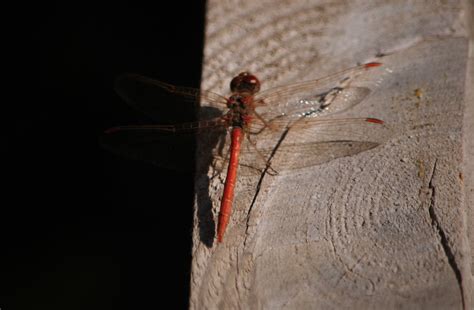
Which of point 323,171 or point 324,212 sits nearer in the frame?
point 324,212

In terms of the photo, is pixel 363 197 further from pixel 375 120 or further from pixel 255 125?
pixel 255 125

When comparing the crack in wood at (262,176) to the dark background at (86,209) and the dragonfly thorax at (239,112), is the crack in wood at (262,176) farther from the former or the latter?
the dark background at (86,209)

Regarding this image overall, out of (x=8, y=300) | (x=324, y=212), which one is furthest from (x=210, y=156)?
(x=8, y=300)

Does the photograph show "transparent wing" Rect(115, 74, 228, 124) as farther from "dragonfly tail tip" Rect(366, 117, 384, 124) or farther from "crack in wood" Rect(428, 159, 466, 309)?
"crack in wood" Rect(428, 159, 466, 309)

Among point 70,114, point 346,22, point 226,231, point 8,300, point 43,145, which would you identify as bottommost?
point 8,300

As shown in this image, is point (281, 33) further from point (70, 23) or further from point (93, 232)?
point (70, 23)

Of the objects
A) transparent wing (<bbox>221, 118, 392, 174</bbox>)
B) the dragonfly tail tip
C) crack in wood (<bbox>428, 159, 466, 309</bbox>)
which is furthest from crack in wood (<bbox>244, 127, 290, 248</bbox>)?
crack in wood (<bbox>428, 159, 466, 309</bbox>)

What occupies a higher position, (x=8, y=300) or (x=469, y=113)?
(x=469, y=113)

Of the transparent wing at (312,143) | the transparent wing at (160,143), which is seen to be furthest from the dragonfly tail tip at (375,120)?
the transparent wing at (160,143)
